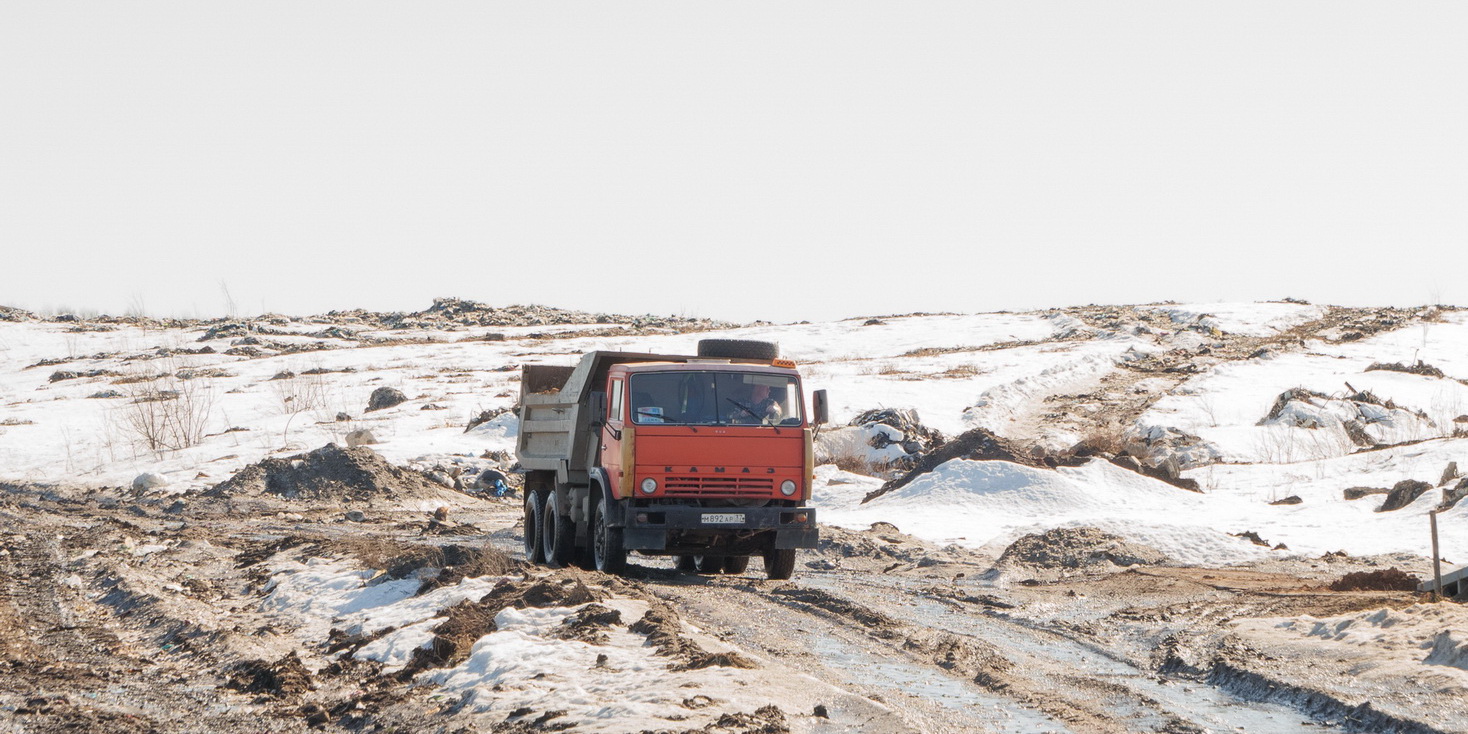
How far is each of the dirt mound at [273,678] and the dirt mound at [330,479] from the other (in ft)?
63.2

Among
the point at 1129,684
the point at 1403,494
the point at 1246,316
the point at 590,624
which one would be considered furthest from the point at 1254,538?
the point at 1246,316

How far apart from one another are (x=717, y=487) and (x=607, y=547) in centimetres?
142

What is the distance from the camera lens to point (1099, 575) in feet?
52.7

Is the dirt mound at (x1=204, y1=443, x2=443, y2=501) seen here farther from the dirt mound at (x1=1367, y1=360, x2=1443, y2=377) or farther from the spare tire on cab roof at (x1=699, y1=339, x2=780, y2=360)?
the dirt mound at (x1=1367, y1=360, x2=1443, y2=377)

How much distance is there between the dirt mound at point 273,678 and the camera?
29.3ft

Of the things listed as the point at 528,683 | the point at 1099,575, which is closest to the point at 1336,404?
the point at 1099,575

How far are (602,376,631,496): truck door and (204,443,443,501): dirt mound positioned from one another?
15.7 m

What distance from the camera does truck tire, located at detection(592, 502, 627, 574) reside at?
548 inches

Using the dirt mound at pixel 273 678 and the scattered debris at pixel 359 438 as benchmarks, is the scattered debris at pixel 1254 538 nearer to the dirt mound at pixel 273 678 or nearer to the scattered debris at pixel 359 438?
the dirt mound at pixel 273 678

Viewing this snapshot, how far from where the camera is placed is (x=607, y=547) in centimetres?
1402

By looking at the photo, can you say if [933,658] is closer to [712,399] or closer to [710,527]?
[710,527]

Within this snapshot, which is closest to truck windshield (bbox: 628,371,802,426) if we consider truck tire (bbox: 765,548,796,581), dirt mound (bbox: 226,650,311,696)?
truck tire (bbox: 765,548,796,581)

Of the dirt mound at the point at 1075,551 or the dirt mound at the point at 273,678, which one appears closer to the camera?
the dirt mound at the point at 273,678

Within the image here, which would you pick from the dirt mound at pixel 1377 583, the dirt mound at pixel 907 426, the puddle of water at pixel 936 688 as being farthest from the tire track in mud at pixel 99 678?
the dirt mound at pixel 907 426
